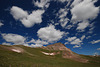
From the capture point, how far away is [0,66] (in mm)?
17641
